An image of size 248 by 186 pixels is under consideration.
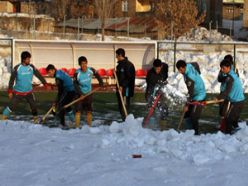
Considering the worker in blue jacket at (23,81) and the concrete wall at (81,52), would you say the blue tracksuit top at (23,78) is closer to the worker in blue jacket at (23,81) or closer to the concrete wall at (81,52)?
the worker in blue jacket at (23,81)

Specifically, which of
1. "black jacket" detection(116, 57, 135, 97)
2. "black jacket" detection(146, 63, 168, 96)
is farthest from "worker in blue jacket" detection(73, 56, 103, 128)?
"black jacket" detection(146, 63, 168, 96)

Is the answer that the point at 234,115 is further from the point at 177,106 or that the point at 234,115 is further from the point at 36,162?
the point at 177,106

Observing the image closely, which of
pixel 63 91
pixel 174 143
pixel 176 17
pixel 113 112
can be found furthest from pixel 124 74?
pixel 176 17

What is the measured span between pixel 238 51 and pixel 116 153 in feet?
79.0

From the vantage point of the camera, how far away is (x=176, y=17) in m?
50.6

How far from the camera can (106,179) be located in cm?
651

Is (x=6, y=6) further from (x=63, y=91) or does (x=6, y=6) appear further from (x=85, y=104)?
(x=85, y=104)

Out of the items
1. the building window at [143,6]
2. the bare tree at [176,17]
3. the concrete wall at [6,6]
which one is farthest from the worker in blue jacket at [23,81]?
the concrete wall at [6,6]

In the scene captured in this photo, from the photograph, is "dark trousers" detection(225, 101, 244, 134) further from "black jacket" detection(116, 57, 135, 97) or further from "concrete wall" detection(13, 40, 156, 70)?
"concrete wall" detection(13, 40, 156, 70)

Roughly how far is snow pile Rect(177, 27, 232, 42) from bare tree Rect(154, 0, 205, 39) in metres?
1.31

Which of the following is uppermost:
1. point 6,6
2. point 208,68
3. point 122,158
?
point 6,6

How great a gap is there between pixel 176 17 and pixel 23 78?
39456 mm

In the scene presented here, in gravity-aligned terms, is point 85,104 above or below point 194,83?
below

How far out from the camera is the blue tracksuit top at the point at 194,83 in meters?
10.0
